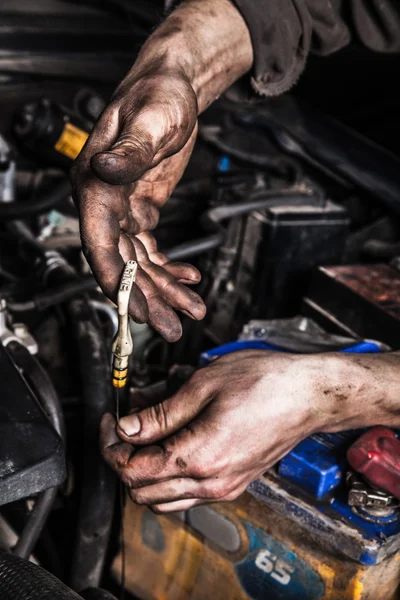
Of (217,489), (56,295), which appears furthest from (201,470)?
(56,295)

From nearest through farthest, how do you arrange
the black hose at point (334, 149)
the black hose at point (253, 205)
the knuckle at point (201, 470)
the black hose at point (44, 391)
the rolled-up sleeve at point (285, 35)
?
the knuckle at point (201, 470) → the black hose at point (44, 391) → the rolled-up sleeve at point (285, 35) → the black hose at point (253, 205) → the black hose at point (334, 149)

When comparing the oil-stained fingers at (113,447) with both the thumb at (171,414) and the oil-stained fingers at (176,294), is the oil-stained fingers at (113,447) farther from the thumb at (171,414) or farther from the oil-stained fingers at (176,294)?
the oil-stained fingers at (176,294)

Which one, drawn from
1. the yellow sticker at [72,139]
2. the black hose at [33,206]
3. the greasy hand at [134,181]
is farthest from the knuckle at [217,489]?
the yellow sticker at [72,139]

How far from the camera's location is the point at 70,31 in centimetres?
190

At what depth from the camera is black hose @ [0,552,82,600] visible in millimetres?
729

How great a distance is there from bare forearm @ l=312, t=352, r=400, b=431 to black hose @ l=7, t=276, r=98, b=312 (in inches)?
19.6

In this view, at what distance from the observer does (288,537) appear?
1.04 meters

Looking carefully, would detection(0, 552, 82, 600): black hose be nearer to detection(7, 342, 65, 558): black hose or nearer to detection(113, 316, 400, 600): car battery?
detection(7, 342, 65, 558): black hose

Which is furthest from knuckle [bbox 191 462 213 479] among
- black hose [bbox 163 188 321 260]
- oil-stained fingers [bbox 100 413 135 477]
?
black hose [bbox 163 188 321 260]

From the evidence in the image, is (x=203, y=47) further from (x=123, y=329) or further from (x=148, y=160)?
(x=123, y=329)

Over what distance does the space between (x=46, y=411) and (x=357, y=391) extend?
0.46m

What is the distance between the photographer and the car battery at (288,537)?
38.9 inches

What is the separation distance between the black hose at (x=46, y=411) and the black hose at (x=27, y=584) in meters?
0.24

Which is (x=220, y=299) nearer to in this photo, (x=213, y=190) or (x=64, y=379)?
(x=213, y=190)
